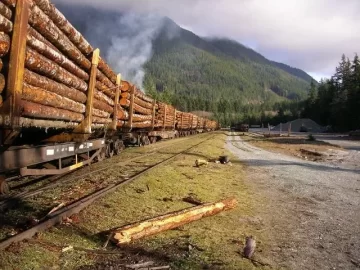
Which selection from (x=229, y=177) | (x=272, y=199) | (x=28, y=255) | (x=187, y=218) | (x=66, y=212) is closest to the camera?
(x=28, y=255)

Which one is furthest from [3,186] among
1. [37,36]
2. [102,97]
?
[102,97]

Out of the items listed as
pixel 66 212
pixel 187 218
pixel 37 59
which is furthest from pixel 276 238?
pixel 37 59

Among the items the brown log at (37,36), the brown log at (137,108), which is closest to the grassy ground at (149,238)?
the brown log at (37,36)

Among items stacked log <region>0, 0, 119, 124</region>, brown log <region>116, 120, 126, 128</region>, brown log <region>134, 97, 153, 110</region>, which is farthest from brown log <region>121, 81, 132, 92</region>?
stacked log <region>0, 0, 119, 124</region>

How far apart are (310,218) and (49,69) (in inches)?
207

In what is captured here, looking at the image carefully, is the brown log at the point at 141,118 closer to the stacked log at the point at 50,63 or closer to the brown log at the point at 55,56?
the stacked log at the point at 50,63

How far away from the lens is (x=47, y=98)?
624cm

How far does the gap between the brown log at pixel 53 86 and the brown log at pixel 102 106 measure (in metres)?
0.96

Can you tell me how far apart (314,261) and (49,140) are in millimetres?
5444

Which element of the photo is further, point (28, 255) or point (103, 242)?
point (103, 242)

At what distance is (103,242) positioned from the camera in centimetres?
486

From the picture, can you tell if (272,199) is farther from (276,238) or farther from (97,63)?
(97,63)

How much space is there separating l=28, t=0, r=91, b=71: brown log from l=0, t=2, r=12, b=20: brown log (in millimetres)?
449

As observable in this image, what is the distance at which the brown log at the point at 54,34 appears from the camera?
5.62m
